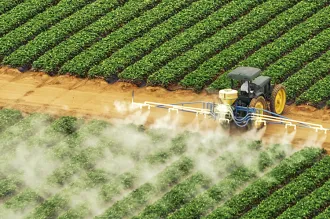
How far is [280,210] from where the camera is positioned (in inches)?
1535

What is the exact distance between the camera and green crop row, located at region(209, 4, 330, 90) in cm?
4928

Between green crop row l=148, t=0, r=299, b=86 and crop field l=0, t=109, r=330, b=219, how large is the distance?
16.5 ft

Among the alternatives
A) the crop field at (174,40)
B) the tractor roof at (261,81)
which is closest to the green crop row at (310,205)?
the tractor roof at (261,81)

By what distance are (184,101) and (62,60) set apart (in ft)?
25.1

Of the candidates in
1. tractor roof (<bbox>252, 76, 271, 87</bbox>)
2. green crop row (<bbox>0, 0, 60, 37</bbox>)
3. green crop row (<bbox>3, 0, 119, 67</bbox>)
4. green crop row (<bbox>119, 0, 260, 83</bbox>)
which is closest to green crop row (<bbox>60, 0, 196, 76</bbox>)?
green crop row (<bbox>119, 0, 260, 83</bbox>)

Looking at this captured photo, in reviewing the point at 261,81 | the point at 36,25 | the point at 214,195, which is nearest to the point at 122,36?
the point at 36,25

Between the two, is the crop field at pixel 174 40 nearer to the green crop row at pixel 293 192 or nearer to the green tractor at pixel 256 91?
the green tractor at pixel 256 91

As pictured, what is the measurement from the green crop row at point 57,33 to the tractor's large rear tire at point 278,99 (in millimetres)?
13943

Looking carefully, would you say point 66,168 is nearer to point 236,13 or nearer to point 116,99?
point 116,99

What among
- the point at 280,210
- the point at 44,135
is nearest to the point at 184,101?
the point at 44,135

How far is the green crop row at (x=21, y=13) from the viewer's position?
2181 inches

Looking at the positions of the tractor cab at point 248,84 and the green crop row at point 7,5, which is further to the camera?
the green crop row at point 7,5

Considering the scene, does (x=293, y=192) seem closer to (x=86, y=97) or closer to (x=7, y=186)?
(x=7, y=186)

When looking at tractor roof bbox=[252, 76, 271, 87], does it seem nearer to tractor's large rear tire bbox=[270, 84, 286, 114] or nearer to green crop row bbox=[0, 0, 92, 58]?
tractor's large rear tire bbox=[270, 84, 286, 114]
